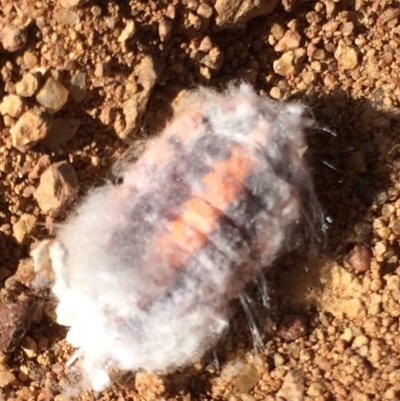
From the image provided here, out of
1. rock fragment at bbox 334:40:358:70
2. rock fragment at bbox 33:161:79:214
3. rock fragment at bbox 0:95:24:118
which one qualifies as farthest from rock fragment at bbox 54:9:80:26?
rock fragment at bbox 334:40:358:70

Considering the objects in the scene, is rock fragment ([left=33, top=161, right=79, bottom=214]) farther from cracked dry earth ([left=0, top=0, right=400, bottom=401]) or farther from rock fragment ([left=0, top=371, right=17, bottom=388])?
rock fragment ([left=0, top=371, right=17, bottom=388])

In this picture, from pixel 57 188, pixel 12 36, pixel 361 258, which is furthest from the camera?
pixel 361 258

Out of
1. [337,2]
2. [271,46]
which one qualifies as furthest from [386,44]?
[271,46]

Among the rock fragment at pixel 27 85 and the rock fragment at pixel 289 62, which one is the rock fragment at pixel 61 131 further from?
the rock fragment at pixel 289 62

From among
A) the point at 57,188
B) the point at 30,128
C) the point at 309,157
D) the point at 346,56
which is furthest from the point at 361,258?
the point at 30,128

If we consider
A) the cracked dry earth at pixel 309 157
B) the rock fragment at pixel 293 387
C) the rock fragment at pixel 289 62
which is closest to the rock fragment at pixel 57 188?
the cracked dry earth at pixel 309 157

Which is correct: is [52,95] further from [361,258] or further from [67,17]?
[361,258]
